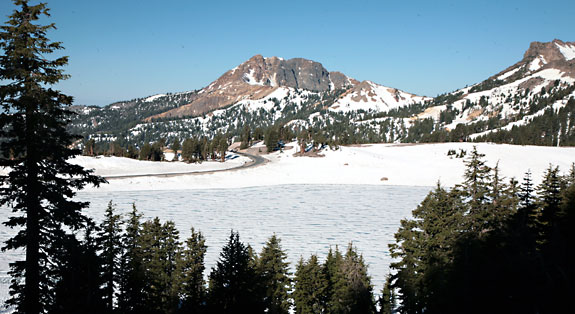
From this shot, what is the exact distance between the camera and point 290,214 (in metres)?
43.2

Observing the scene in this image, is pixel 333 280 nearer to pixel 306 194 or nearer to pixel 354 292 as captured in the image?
pixel 354 292

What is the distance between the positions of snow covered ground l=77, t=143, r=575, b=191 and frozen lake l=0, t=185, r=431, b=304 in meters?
5.39

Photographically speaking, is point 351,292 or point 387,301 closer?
point 351,292

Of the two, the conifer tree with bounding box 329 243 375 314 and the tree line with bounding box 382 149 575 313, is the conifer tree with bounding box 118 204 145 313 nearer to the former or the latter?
the conifer tree with bounding box 329 243 375 314

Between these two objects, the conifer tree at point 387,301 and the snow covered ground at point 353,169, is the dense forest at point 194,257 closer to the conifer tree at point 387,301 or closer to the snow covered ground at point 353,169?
the conifer tree at point 387,301

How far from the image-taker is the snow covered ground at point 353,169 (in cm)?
6512

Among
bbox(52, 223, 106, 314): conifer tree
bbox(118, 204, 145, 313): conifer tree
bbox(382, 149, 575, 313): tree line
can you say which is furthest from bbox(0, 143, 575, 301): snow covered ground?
bbox(52, 223, 106, 314): conifer tree

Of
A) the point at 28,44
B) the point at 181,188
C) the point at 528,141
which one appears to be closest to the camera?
the point at 28,44

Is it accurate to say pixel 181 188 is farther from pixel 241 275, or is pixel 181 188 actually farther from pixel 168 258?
pixel 241 275

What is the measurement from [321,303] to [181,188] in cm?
4692

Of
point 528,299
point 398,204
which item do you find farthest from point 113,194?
point 528,299

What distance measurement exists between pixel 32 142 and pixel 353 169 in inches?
2881

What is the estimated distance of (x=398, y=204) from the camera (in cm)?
4900

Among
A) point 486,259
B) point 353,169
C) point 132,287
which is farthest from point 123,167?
point 486,259
